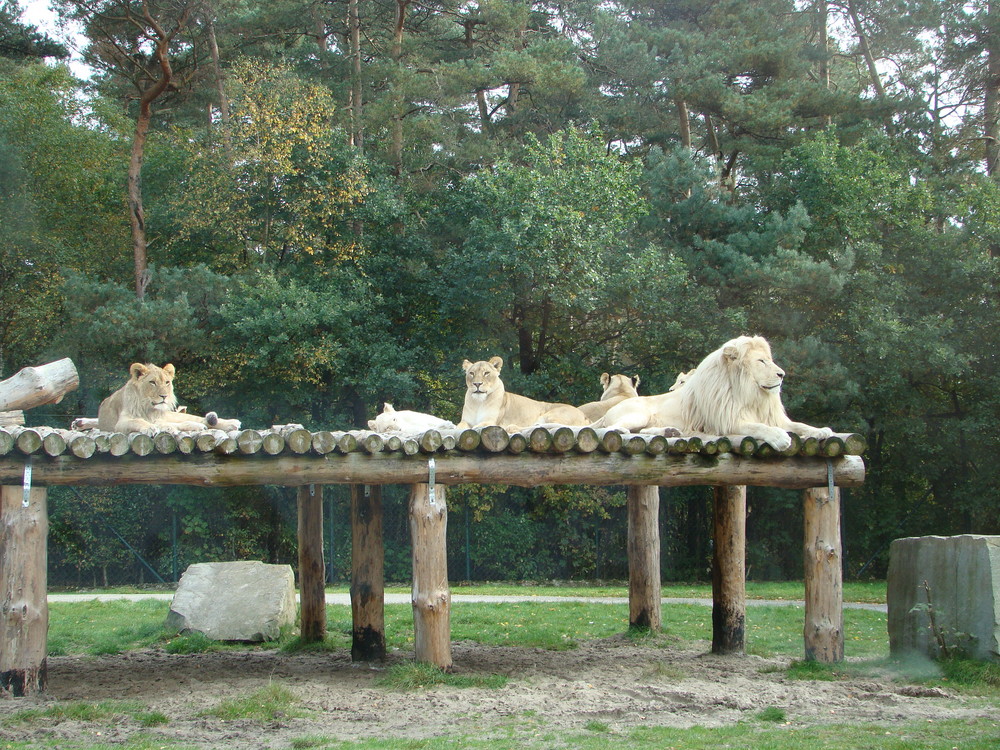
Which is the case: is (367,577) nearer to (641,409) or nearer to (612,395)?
(641,409)

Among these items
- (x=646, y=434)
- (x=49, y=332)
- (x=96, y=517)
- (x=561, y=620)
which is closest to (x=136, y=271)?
(x=49, y=332)

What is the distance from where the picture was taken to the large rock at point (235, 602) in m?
12.0

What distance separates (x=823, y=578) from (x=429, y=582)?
3.60 m

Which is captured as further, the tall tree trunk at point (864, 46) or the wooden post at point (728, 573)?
the tall tree trunk at point (864, 46)

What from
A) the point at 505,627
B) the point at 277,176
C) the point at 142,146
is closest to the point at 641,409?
the point at 505,627

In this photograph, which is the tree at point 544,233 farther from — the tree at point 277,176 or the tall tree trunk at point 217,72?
the tall tree trunk at point 217,72

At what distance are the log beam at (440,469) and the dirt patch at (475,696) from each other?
1747 millimetres

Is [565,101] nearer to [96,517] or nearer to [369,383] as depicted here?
[369,383]

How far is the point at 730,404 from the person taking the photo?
985 centimetres

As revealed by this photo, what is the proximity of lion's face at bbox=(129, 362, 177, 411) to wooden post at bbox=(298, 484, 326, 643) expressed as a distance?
5.66ft

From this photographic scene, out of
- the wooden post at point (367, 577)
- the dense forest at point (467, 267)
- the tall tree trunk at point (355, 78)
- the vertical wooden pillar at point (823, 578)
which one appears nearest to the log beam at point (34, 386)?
the wooden post at point (367, 577)

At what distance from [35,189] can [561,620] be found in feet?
49.0

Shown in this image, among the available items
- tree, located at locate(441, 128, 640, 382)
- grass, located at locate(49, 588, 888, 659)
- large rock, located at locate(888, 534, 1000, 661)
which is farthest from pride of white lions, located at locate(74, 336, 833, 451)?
tree, located at locate(441, 128, 640, 382)

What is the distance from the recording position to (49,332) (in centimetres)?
2089
